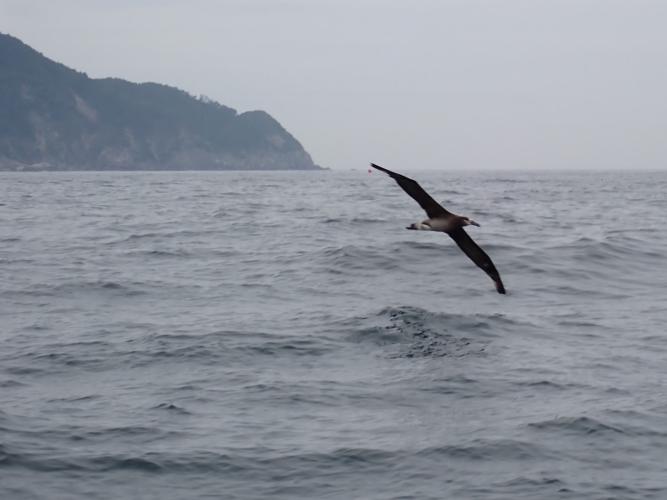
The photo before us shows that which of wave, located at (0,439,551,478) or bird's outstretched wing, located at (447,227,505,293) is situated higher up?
bird's outstretched wing, located at (447,227,505,293)

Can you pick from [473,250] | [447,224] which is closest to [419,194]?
[447,224]

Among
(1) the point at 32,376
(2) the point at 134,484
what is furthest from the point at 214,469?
(1) the point at 32,376

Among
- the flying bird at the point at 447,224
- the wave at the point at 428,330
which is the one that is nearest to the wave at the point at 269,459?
the flying bird at the point at 447,224

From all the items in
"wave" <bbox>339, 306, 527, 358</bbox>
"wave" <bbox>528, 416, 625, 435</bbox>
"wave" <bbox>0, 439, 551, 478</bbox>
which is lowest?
"wave" <bbox>0, 439, 551, 478</bbox>

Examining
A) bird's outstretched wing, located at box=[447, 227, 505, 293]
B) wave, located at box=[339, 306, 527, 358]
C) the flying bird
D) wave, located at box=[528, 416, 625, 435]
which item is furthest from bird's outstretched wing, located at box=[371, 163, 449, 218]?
wave, located at box=[528, 416, 625, 435]

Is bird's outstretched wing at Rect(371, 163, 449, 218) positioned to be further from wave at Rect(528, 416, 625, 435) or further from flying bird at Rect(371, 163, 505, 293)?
wave at Rect(528, 416, 625, 435)

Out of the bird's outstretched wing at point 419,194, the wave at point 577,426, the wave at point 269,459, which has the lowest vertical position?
the wave at point 269,459

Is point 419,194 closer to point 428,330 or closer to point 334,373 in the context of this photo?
point 334,373

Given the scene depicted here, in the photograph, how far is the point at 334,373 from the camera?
12.7 metres

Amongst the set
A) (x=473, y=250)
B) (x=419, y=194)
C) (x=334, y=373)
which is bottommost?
(x=334, y=373)

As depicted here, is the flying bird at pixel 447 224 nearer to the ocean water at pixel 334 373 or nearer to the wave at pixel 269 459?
the ocean water at pixel 334 373

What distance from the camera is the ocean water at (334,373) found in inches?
366

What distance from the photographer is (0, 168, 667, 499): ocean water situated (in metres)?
9.30

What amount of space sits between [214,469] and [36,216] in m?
30.5
